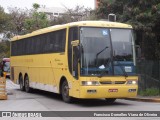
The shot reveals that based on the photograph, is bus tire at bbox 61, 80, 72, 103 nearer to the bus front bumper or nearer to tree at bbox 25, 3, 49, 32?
the bus front bumper

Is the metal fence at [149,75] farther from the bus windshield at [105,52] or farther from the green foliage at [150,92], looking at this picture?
the bus windshield at [105,52]

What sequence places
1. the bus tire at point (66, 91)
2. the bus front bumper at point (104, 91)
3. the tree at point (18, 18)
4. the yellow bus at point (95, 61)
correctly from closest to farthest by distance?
the bus front bumper at point (104, 91) → the yellow bus at point (95, 61) → the bus tire at point (66, 91) → the tree at point (18, 18)

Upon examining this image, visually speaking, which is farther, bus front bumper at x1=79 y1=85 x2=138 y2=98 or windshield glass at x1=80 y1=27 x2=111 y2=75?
windshield glass at x1=80 y1=27 x2=111 y2=75

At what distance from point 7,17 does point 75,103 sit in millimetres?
42824

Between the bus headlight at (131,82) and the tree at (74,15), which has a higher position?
the tree at (74,15)

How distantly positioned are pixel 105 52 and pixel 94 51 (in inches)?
18.0

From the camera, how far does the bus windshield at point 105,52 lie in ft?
51.1

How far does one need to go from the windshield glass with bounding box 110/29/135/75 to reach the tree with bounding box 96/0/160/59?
536cm

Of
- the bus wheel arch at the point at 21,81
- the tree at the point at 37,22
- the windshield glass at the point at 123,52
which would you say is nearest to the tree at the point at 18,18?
the tree at the point at 37,22

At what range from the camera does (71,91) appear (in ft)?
53.5

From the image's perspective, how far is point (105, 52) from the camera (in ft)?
52.1

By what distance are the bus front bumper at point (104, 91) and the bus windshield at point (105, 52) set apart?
20.9 inches

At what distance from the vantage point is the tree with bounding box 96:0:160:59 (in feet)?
71.5

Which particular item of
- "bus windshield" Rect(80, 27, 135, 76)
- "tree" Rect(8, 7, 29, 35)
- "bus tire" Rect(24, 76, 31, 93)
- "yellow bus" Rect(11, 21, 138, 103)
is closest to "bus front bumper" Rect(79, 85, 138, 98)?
"yellow bus" Rect(11, 21, 138, 103)
